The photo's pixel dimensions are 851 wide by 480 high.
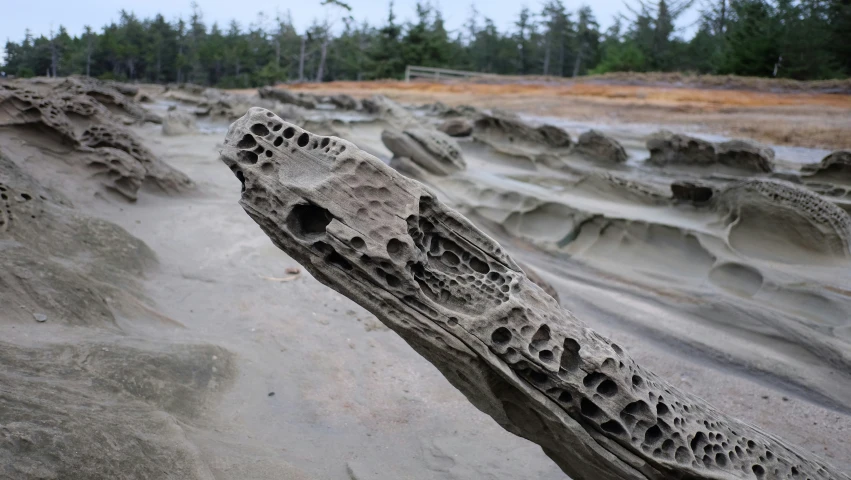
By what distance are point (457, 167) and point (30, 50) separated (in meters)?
5.17

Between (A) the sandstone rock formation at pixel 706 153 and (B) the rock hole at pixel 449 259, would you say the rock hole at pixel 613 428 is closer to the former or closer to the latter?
(B) the rock hole at pixel 449 259

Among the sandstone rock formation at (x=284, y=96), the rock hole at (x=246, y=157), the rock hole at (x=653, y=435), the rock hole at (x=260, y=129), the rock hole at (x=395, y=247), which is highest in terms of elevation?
the rock hole at (x=260, y=129)

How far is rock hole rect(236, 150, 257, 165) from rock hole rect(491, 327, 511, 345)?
1033 millimetres

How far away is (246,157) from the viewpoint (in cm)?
216

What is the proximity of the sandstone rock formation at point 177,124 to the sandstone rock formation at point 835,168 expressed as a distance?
9704mm

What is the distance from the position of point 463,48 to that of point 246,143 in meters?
32.3

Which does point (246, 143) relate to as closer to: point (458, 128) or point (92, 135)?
point (92, 135)

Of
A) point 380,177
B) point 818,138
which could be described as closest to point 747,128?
point 818,138

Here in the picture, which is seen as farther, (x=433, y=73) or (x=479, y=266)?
(x=433, y=73)

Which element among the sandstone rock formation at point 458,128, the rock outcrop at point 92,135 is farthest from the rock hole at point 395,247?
the sandstone rock formation at point 458,128

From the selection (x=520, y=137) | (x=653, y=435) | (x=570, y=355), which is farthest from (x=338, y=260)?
(x=520, y=137)

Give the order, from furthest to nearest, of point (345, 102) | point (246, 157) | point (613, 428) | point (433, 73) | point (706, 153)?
point (433, 73), point (345, 102), point (706, 153), point (246, 157), point (613, 428)

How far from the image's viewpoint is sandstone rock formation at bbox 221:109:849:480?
2.04 metres

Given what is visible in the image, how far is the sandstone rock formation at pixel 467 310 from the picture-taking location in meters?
2.04
